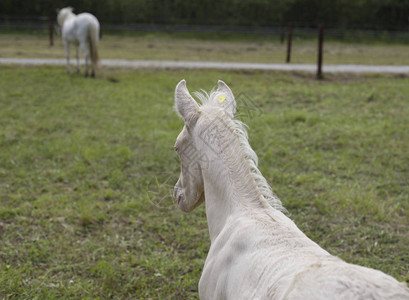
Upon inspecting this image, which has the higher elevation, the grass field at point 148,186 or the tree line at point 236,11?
the tree line at point 236,11

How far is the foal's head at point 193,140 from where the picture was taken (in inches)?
88.2

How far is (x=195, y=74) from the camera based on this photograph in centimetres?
1179

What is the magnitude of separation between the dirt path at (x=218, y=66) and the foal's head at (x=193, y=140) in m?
11.0

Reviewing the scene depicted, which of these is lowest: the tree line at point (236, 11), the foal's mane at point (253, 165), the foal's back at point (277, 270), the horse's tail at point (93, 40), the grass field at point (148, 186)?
the grass field at point (148, 186)

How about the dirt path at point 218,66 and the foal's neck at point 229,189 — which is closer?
the foal's neck at point 229,189

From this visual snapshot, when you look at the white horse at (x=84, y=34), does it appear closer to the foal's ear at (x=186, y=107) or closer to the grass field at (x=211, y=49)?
the grass field at (x=211, y=49)

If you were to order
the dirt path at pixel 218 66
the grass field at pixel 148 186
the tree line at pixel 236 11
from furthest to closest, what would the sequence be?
the tree line at pixel 236 11
the dirt path at pixel 218 66
the grass field at pixel 148 186

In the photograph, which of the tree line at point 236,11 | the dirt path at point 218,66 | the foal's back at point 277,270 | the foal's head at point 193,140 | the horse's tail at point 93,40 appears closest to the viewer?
the foal's back at point 277,270

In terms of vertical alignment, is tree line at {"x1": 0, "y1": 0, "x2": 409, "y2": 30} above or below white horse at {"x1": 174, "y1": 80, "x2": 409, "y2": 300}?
above

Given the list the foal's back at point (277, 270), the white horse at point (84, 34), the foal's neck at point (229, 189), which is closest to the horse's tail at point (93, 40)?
the white horse at point (84, 34)

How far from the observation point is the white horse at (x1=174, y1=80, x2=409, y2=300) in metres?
1.36

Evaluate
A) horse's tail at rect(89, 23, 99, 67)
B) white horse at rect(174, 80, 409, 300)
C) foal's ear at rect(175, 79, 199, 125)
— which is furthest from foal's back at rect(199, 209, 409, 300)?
horse's tail at rect(89, 23, 99, 67)

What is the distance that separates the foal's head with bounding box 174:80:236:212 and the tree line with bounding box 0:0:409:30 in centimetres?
2452

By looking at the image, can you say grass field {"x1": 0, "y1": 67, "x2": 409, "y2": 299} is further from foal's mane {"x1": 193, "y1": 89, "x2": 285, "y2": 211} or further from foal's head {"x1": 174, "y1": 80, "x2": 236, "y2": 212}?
foal's mane {"x1": 193, "y1": 89, "x2": 285, "y2": 211}
